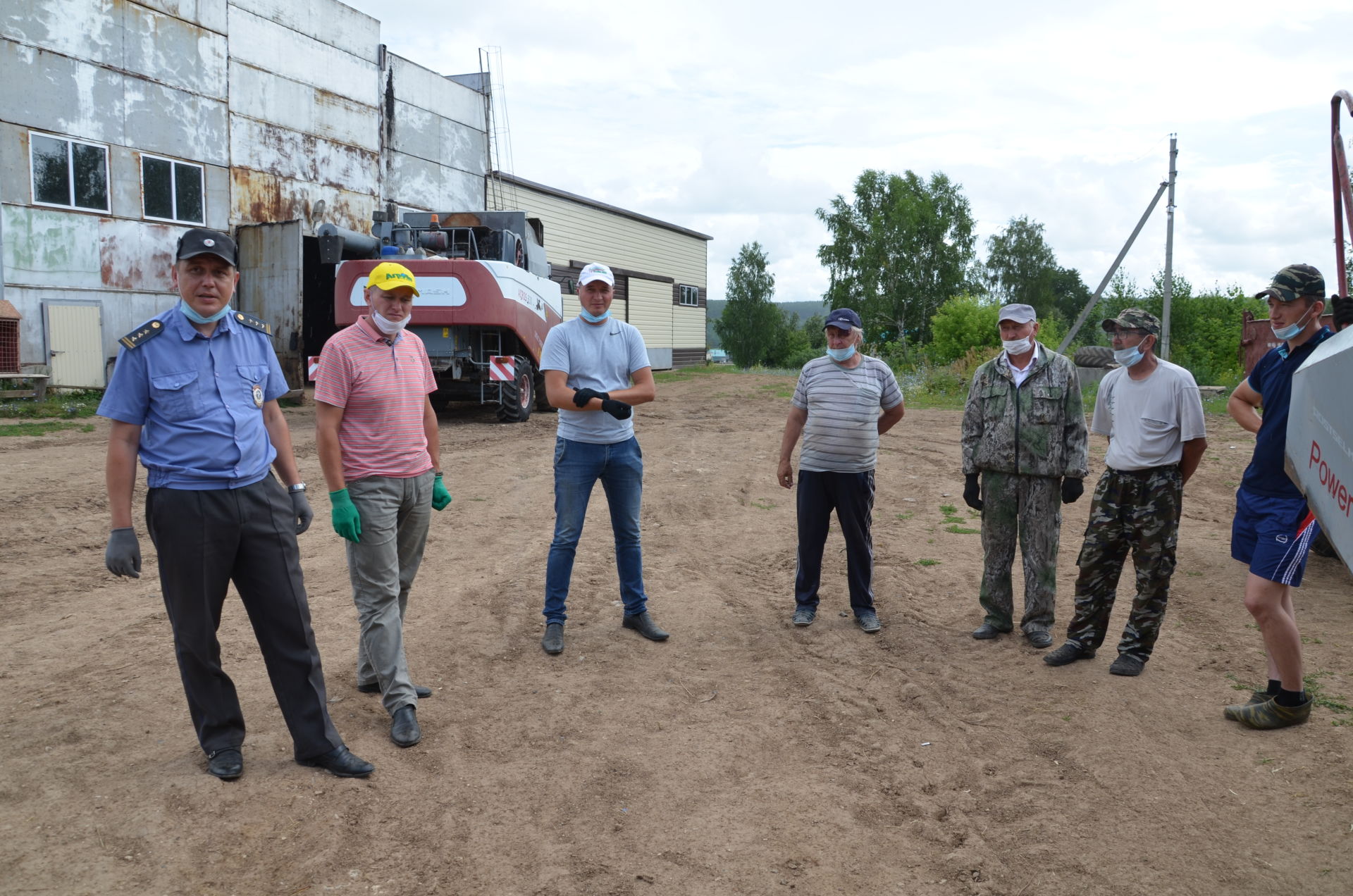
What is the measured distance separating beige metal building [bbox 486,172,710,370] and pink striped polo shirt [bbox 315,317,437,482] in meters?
20.3

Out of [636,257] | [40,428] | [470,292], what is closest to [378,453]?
[470,292]

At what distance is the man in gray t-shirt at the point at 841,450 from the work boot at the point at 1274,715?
1.96 m

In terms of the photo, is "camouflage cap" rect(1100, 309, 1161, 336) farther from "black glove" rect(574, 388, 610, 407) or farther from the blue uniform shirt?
the blue uniform shirt

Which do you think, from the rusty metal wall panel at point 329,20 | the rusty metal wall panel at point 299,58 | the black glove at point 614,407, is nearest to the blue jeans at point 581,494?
the black glove at point 614,407

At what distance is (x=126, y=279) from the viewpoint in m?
16.8

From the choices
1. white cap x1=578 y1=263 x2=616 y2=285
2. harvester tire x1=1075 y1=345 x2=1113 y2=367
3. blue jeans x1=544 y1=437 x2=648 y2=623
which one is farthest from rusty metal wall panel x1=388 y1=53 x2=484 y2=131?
blue jeans x1=544 y1=437 x2=648 y2=623

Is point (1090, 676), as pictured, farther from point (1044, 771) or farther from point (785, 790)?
point (785, 790)

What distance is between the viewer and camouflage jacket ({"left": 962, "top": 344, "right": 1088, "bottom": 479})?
17.3 feet

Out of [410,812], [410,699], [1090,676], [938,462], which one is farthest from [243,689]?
[938,462]

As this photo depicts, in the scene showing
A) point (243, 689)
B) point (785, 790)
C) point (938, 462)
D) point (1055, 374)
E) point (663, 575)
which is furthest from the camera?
point (938, 462)

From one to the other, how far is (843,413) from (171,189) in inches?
620

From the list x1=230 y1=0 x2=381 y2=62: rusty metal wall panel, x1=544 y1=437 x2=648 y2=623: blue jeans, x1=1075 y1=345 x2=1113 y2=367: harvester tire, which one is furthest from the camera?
x1=1075 y1=345 x2=1113 y2=367: harvester tire

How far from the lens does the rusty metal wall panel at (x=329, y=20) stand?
19.0 meters

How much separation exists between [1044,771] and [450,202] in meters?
22.6
